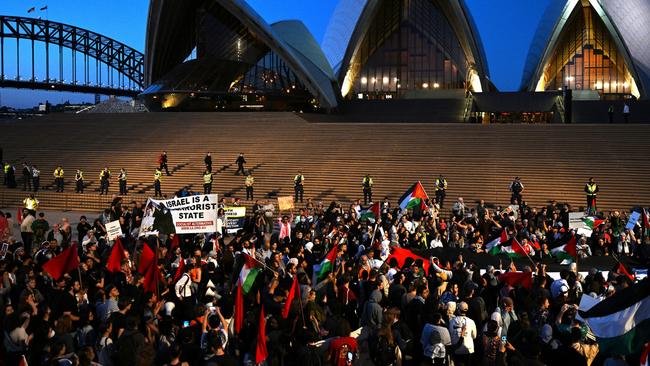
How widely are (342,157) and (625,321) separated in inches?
851

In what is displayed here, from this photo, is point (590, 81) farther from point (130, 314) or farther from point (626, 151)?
point (130, 314)

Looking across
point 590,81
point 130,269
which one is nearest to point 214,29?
point 590,81

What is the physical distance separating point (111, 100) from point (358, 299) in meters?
54.3

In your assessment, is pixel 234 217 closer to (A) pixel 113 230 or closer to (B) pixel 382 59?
(A) pixel 113 230

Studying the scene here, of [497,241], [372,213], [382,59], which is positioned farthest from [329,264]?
[382,59]

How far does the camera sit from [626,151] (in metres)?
24.7

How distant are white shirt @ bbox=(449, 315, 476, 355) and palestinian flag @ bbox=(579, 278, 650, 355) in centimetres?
A: 171

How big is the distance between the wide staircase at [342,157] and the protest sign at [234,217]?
24.5 feet

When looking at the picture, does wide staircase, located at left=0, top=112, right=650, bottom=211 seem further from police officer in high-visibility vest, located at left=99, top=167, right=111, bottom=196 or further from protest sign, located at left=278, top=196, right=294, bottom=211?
protest sign, located at left=278, top=196, right=294, bottom=211

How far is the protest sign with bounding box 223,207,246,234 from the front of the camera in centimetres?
1562

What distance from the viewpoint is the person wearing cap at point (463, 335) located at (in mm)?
6855

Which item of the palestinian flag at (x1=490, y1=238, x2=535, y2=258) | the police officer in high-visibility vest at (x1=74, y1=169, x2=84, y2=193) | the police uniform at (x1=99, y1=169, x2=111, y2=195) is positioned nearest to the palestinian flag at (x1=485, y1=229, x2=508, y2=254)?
the palestinian flag at (x1=490, y1=238, x2=535, y2=258)

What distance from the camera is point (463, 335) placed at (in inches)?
269

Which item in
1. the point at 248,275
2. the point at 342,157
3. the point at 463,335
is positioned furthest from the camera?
the point at 342,157
